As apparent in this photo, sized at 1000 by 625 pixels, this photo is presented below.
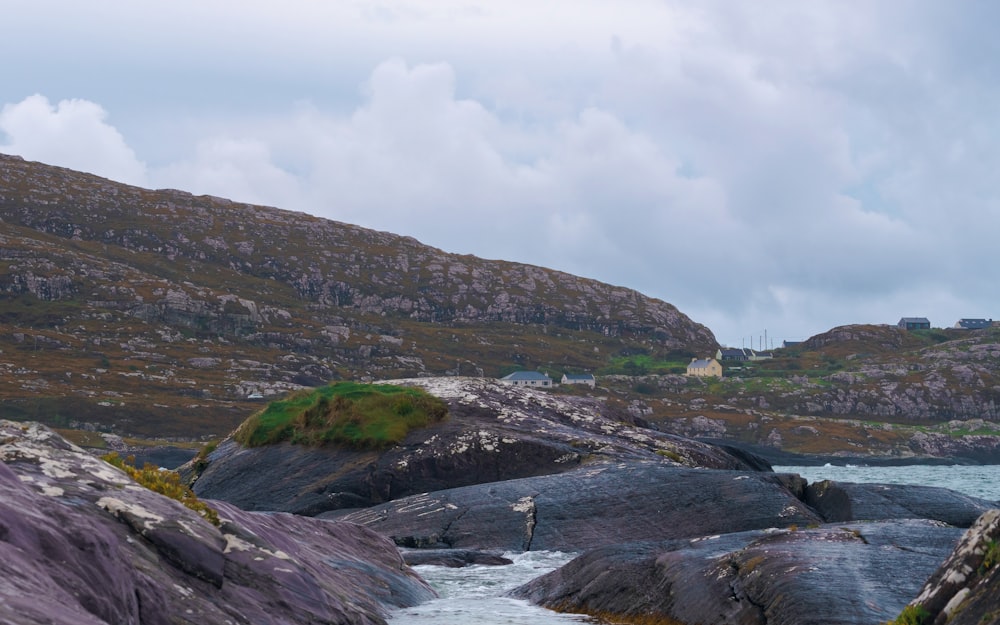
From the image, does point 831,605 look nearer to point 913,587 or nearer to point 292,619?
point 913,587

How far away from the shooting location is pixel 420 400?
3794 centimetres

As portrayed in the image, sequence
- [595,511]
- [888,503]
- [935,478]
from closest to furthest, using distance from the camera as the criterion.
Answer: [595,511]
[888,503]
[935,478]

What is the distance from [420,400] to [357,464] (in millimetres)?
4195

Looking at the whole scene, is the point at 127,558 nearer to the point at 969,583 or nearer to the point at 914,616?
the point at 914,616

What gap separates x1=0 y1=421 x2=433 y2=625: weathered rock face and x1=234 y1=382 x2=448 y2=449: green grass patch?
19427 mm

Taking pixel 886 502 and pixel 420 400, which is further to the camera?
pixel 420 400

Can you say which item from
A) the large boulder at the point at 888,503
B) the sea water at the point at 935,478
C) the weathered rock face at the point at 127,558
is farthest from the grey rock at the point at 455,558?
the sea water at the point at 935,478

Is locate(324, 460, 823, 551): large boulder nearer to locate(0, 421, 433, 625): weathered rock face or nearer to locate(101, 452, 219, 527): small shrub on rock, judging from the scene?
locate(0, 421, 433, 625): weathered rock face

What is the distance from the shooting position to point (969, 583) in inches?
347

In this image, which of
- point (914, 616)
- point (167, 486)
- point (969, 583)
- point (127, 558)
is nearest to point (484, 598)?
point (167, 486)

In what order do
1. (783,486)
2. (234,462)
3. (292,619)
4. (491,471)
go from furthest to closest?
(234,462), (491,471), (783,486), (292,619)

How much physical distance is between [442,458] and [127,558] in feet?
80.2

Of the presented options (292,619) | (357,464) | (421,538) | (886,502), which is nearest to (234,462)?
(357,464)

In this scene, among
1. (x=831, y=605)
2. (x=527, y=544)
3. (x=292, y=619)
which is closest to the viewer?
(x=292, y=619)
